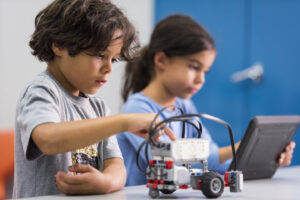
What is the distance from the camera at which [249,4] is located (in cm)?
280

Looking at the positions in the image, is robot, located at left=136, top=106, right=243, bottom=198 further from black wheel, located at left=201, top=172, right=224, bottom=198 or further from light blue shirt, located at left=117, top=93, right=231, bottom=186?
light blue shirt, located at left=117, top=93, right=231, bottom=186

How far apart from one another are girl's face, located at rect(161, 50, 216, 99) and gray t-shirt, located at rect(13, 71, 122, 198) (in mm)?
510

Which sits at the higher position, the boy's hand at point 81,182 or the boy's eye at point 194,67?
the boy's eye at point 194,67

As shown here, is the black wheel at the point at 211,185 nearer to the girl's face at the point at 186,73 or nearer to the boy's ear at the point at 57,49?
the boy's ear at the point at 57,49

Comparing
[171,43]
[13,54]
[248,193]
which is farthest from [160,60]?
[13,54]

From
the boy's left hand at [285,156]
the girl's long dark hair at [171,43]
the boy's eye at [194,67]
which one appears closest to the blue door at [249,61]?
the girl's long dark hair at [171,43]

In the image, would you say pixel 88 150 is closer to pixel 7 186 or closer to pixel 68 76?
pixel 68 76

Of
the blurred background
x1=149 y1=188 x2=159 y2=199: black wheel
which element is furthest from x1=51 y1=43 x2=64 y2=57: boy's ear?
the blurred background

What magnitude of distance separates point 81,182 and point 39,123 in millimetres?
147

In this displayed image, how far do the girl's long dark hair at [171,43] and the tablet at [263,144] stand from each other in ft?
1.56

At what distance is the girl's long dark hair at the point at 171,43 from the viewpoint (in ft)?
5.25

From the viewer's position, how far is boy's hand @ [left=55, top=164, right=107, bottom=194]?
35.3 inches

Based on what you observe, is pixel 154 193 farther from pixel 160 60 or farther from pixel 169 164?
pixel 160 60

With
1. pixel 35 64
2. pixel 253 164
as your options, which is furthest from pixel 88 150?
pixel 35 64
